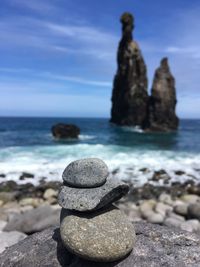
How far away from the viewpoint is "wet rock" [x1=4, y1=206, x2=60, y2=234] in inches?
380

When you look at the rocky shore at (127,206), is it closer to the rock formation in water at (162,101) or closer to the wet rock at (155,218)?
the wet rock at (155,218)

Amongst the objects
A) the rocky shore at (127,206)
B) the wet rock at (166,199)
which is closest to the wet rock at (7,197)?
the rocky shore at (127,206)

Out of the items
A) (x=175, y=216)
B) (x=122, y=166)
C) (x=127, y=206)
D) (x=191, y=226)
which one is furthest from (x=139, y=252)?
(x=122, y=166)

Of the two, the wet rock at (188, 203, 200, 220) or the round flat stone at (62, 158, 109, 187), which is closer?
the round flat stone at (62, 158, 109, 187)

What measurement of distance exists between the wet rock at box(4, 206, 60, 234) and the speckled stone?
4.44 meters

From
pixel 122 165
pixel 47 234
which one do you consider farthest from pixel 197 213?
pixel 122 165

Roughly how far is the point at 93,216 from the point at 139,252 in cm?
88

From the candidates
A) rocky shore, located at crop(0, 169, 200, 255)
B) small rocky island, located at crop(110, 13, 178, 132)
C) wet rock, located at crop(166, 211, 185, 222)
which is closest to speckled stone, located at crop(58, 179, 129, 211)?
rocky shore, located at crop(0, 169, 200, 255)

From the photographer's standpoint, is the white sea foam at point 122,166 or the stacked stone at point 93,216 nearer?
the stacked stone at point 93,216

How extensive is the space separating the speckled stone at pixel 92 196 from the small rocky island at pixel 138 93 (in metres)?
54.7

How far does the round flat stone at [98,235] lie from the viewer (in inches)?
195

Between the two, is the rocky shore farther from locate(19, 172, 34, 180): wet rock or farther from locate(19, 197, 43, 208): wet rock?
locate(19, 172, 34, 180): wet rock

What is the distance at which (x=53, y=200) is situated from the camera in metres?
14.0

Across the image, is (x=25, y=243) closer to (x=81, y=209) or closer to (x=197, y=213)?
(x=81, y=209)
